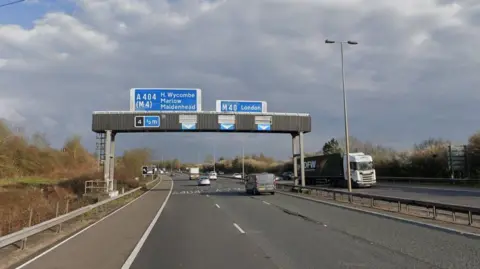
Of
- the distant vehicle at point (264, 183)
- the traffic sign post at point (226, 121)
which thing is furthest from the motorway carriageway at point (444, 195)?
the traffic sign post at point (226, 121)

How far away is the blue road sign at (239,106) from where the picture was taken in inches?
1629

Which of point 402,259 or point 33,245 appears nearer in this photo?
point 402,259

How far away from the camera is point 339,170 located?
5244cm

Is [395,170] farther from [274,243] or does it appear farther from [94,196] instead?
[274,243]

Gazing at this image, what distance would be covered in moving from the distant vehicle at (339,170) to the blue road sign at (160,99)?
2014 centimetres

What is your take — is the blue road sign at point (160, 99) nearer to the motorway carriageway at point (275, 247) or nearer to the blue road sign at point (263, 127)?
the blue road sign at point (263, 127)

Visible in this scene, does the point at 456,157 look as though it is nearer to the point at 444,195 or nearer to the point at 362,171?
the point at 362,171

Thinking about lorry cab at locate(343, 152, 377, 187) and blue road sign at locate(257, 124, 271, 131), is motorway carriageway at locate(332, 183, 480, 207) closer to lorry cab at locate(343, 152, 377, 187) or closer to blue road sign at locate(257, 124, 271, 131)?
lorry cab at locate(343, 152, 377, 187)

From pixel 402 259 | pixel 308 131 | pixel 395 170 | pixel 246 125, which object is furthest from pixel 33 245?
pixel 395 170

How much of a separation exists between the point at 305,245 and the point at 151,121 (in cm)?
3065

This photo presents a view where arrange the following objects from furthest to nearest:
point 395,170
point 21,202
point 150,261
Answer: point 395,170 → point 21,202 → point 150,261

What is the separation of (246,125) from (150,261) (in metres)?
32.3

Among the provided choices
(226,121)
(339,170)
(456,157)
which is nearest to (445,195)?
(456,157)

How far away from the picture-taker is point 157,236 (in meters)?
13.9
